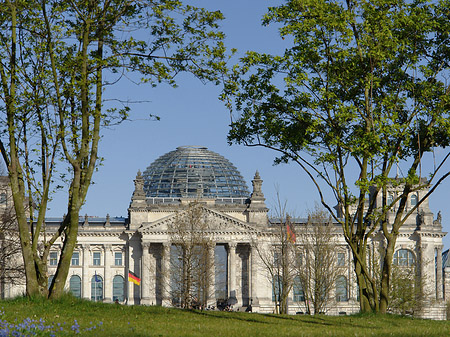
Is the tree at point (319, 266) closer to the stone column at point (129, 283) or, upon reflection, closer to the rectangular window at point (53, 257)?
the stone column at point (129, 283)

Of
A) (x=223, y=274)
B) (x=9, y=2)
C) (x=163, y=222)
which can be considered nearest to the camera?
(x=9, y=2)

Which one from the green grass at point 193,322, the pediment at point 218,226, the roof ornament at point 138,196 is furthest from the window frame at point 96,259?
the green grass at point 193,322

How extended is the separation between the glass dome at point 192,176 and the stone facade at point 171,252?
7402 mm

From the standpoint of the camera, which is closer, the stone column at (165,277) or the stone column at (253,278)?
the stone column at (165,277)

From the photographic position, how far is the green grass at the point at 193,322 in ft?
73.6

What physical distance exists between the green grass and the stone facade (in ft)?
295

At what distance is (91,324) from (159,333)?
74.7 inches

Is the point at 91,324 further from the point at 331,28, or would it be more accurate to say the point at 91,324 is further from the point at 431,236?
the point at 431,236

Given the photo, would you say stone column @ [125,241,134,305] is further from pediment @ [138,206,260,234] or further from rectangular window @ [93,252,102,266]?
pediment @ [138,206,260,234]

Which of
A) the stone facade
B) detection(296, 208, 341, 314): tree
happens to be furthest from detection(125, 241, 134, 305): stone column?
detection(296, 208, 341, 314): tree

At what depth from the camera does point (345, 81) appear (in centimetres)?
2956

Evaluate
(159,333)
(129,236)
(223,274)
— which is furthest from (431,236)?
(159,333)

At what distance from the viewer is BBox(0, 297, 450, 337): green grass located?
22.4 meters

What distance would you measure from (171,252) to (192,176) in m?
18.3
